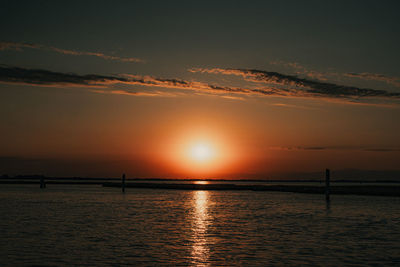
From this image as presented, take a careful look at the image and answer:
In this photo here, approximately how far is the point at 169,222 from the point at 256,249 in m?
14.1

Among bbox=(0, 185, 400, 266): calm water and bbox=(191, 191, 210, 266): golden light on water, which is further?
bbox=(191, 191, 210, 266): golden light on water

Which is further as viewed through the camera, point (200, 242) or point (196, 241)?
point (196, 241)

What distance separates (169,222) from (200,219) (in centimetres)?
379

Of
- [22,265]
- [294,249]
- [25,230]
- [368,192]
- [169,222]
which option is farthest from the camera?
[368,192]

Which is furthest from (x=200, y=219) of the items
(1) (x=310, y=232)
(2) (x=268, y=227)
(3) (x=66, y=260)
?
(3) (x=66, y=260)

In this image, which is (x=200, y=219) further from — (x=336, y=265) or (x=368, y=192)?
(x=368, y=192)

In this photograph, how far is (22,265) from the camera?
18.1 m

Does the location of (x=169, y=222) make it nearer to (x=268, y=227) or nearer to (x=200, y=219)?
(x=200, y=219)

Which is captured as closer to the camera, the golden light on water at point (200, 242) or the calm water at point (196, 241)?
the calm water at point (196, 241)

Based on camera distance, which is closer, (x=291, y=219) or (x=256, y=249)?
(x=256, y=249)

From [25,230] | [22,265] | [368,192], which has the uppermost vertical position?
[368,192]

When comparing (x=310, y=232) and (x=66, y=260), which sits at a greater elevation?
(x=310, y=232)

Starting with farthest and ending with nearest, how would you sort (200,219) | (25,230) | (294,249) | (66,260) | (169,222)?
(200,219)
(169,222)
(25,230)
(294,249)
(66,260)

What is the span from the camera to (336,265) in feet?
60.6
